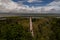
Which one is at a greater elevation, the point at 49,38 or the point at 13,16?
the point at 13,16

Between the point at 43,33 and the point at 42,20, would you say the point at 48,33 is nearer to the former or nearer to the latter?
the point at 43,33

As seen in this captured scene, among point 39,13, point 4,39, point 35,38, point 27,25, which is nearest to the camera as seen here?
point 4,39

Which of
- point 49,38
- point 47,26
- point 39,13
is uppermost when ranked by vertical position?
point 39,13

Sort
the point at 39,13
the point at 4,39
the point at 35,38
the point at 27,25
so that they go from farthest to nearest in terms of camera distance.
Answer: the point at 39,13 < the point at 27,25 < the point at 35,38 < the point at 4,39

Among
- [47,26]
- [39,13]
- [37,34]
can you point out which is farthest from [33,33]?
[39,13]

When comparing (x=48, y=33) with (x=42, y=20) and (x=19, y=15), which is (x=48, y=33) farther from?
(x=19, y=15)

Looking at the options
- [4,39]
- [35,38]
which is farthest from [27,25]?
[4,39]

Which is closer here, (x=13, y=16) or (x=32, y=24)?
(x=32, y=24)
